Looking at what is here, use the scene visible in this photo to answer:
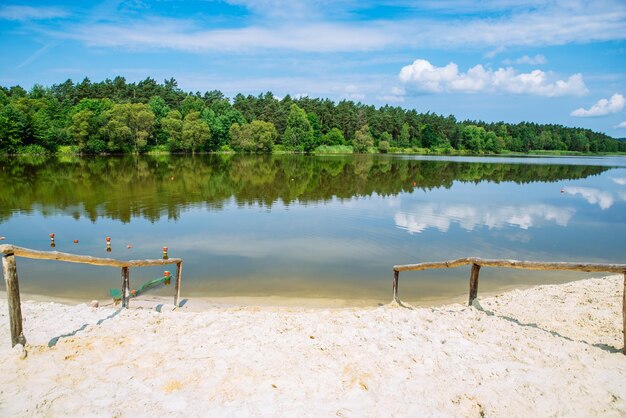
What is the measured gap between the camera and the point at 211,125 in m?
106

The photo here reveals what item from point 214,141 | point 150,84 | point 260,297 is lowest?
point 260,297

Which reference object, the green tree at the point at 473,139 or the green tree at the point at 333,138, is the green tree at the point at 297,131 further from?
the green tree at the point at 473,139

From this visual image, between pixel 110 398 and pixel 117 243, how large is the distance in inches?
563

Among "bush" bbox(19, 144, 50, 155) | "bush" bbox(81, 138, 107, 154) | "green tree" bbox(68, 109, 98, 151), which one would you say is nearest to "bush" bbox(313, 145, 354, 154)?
"bush" bbox(81, 138, 107, 154)

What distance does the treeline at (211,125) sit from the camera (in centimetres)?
Answer: 8625

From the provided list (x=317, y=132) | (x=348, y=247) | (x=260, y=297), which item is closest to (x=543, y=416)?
(x=260, y=297)

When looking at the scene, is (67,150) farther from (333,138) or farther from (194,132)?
(333,138)

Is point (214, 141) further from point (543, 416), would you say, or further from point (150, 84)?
point (543, 416)

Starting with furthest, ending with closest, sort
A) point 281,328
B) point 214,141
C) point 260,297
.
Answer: point 214,141 → point 260,297 → point 281,328

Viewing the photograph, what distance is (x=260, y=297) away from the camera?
13242 millimetres

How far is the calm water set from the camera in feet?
47.8

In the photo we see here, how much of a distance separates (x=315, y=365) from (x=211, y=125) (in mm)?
105803

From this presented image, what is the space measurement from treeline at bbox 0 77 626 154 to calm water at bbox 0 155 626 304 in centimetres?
4978

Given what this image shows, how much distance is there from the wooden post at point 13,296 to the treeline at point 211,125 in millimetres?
88663
